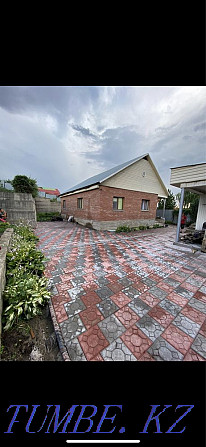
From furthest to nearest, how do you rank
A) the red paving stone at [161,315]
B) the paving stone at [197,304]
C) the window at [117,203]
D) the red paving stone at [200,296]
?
the window at [117,203] < the red paving stone at [200,296] < the paving stone at [197,304] < the red paving stone at [161,315]

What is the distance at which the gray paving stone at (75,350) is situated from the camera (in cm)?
119

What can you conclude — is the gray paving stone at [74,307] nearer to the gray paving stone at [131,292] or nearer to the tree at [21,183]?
the gray paving stone at [131,292]

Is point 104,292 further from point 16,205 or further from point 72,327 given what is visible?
point 16,205

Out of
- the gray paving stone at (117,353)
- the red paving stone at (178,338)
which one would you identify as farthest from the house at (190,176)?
the gray paving stone at (117,353)

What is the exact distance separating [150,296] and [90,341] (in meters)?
1.24

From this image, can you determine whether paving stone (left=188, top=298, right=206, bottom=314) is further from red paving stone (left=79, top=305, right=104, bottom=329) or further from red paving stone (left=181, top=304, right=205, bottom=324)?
red paving stone (left=79, top=305, right=104, bottom=329)

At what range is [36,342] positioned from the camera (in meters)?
1.36

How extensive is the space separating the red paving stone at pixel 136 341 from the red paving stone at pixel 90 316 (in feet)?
1.23

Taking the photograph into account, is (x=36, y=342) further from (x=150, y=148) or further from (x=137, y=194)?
(x=150, y=148)

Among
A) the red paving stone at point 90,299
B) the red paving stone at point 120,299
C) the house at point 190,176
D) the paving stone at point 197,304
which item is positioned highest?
A: the house at point 190,176

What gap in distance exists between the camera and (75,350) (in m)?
1.26

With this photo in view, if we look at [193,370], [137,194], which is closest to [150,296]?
[193,370]

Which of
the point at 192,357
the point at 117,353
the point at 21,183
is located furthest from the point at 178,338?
the point at 21,183

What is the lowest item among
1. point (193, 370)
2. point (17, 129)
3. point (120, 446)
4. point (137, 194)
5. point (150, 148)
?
point (120, 446)
